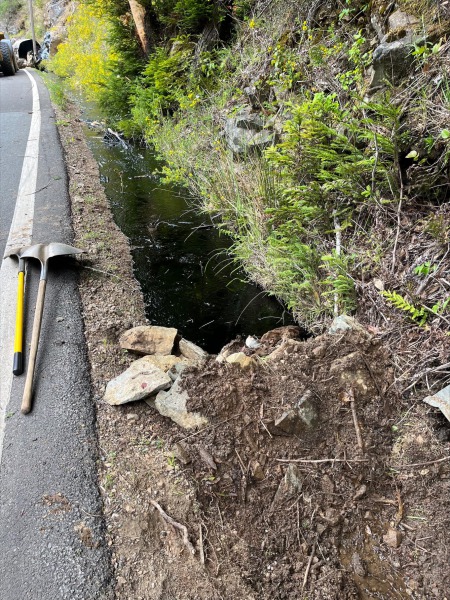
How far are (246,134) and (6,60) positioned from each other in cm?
1413

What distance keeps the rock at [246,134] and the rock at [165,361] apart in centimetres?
316

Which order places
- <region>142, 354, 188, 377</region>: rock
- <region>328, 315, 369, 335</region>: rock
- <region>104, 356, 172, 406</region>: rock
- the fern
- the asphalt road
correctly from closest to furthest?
the asphalt road
<region>104, 356, 172, 406</region>: rock
the fern
<region>142, 354, 188, 377</region>: rock
<region>328, 315, 369, 335</region>: rock

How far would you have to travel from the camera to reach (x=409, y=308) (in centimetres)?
255

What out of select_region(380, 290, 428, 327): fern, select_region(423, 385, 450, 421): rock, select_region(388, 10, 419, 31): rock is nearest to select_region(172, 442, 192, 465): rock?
select_region(423, 385, 450, 421): rock

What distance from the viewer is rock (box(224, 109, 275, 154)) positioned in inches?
198

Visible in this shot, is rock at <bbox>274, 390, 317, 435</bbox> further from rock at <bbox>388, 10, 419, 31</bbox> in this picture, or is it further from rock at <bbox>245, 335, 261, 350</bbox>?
rock at <bbox>388, 10, 419, 31</bbox>

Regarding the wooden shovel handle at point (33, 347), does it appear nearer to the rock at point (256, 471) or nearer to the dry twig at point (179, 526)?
the dry twig at point (179, 526)

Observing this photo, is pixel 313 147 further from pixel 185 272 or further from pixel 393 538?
pixel 393 538

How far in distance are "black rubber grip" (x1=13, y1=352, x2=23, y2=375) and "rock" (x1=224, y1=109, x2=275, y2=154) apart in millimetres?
3570

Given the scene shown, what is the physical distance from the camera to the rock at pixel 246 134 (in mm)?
5035

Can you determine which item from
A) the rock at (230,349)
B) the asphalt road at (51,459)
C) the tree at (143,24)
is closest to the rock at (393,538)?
the asphalt road at (51,459)

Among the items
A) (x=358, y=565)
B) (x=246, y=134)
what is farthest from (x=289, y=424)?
(x=246, y=134)

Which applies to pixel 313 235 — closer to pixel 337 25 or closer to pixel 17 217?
pixel 337 25

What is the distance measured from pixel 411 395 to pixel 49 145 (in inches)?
269
